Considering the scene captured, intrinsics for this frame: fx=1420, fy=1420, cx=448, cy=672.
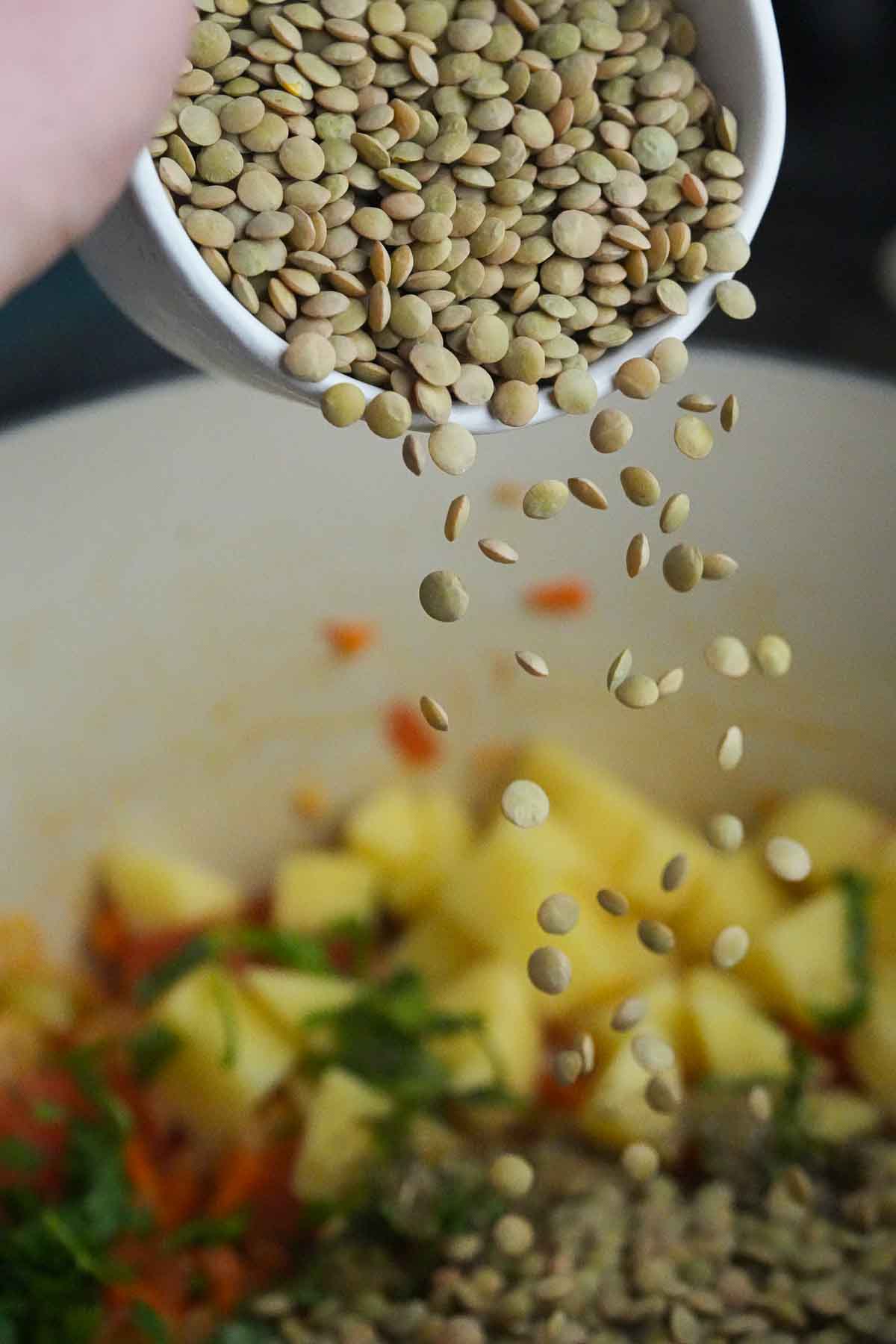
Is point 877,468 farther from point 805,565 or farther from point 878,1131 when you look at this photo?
point 878,1131

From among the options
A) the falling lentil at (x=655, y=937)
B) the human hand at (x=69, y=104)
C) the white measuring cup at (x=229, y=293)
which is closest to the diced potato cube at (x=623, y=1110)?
the falling lentil at (x=655, y=937)

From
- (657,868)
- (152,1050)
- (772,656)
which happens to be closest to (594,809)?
(657,868)

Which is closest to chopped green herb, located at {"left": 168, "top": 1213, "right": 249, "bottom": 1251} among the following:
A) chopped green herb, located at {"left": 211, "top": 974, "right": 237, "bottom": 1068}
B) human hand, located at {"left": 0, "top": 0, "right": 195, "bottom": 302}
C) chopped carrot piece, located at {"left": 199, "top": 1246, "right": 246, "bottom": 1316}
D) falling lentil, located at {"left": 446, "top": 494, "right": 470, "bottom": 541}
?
chopped carrot piece, located at {"left": 199, "top": 1246, "right": 246, "bottom": 1316}

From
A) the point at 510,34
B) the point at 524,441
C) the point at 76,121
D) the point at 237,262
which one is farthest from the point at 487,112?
the point at 524,441

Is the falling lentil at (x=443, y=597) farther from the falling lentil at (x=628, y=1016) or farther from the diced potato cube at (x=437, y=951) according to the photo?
the diced potato cube at (x=437, y=951)

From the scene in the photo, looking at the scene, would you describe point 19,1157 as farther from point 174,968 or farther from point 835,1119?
point 835,1119
